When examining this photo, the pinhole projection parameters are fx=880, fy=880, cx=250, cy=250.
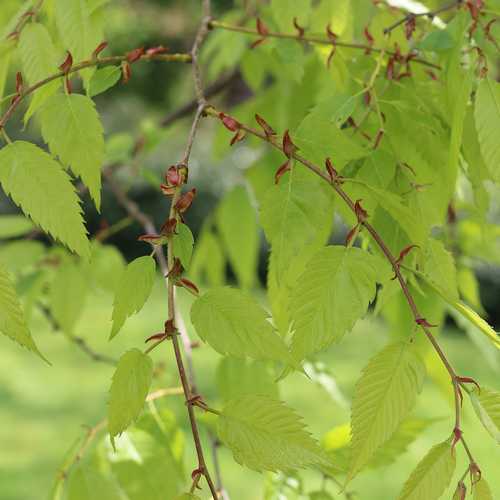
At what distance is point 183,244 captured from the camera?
75 cm

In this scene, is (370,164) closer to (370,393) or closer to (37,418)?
(370,393)

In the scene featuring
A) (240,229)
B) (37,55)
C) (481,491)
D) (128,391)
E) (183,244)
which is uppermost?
(240,229)

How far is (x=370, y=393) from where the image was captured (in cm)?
71

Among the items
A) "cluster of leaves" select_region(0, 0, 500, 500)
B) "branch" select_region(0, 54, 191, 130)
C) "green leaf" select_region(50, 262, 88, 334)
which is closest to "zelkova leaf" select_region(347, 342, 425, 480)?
"cluster of leaves" select_region(0, 0, 500, 500)

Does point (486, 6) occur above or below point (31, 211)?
above

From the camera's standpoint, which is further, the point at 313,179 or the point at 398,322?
the point at 398,322

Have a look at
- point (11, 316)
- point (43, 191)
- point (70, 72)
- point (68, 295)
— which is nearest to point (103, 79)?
point (70, 72)

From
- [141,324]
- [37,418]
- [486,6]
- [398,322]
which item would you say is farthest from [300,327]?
[141,324]

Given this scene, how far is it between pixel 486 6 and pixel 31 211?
589 mm

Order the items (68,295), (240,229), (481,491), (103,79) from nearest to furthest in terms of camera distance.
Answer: (481,491), (103,79), (68,295), (240,229)

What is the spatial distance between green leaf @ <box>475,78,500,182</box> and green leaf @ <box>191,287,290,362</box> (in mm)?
275

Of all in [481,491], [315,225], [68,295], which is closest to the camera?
[481,491]

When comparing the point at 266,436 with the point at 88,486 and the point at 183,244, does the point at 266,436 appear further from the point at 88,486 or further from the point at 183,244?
the point at 88,486

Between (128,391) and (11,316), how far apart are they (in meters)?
0.12
